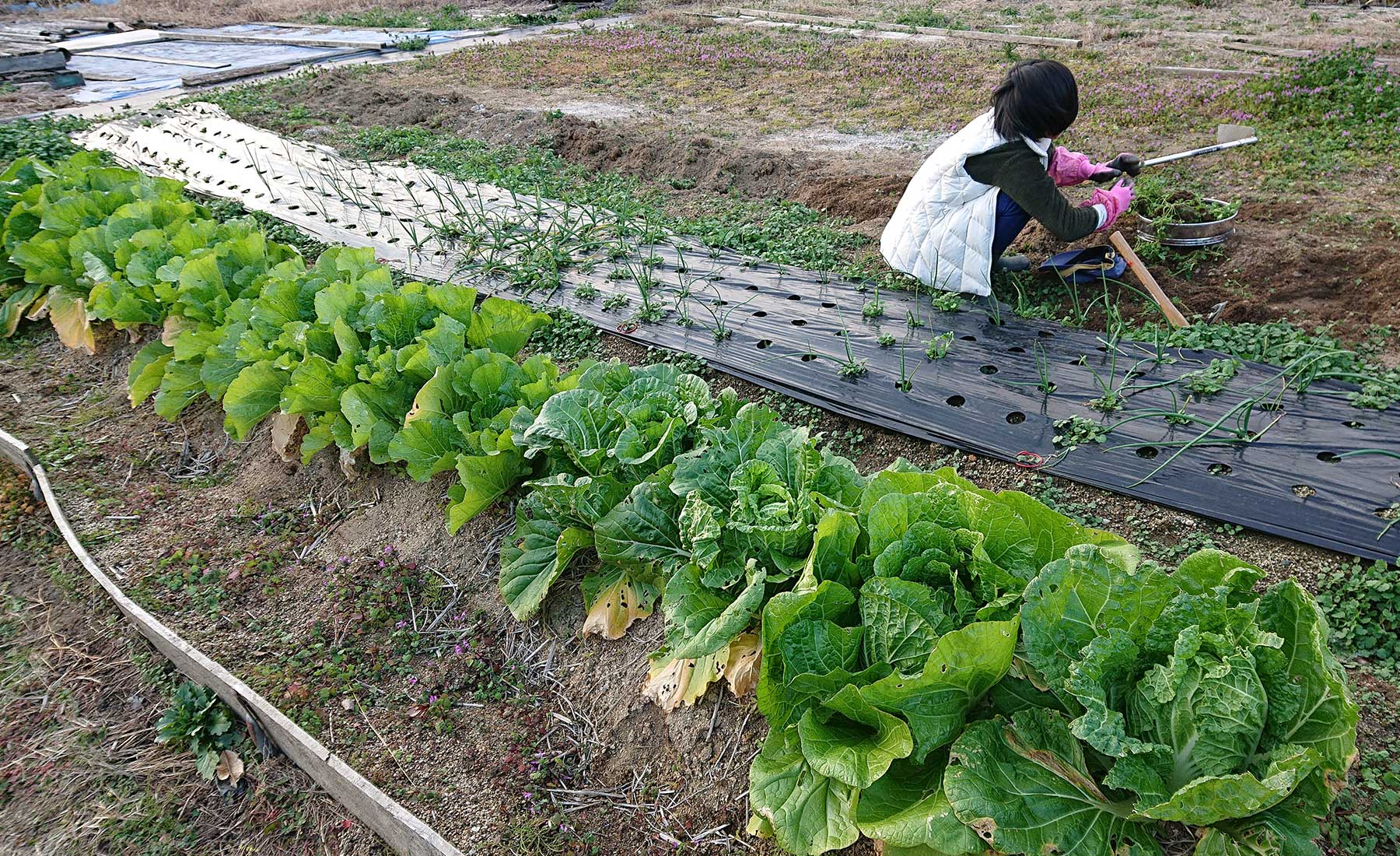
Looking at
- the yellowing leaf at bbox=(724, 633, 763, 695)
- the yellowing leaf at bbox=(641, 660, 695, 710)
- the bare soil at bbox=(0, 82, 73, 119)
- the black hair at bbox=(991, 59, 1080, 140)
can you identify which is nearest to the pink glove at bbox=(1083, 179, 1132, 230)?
the black hair at bbox=(991, 59, 1080, 140)

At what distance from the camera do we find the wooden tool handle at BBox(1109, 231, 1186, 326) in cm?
335

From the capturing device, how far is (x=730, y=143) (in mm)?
6398

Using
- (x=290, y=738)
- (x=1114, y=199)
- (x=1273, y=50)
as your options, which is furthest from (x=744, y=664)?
(x=1273, y=50)

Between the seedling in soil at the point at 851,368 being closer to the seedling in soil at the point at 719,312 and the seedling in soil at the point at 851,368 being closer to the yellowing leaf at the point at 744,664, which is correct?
the seedling in soil at the point at 719,312

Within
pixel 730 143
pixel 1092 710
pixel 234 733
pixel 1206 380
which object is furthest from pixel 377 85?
pixel 1092 710

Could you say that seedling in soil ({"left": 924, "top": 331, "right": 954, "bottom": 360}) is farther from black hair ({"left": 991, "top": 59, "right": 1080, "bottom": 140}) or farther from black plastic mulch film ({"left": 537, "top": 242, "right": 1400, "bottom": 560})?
black hair ({"left": 991, "top": 59, "right": 1080, "bottom": 140})

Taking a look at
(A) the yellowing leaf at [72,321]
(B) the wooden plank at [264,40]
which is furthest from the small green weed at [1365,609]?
(B) the wooden plank at [264,40]

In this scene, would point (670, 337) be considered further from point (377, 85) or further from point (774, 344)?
point (377, 85)

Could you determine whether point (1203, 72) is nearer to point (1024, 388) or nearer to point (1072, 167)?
point (1072, 167)

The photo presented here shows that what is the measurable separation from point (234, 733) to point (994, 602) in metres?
2.26

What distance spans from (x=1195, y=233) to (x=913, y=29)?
7.56 meters

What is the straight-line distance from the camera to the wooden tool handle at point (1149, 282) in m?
3.35

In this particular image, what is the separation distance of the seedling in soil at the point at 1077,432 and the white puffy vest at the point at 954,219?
950 millimetres

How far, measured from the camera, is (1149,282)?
11.3ft
